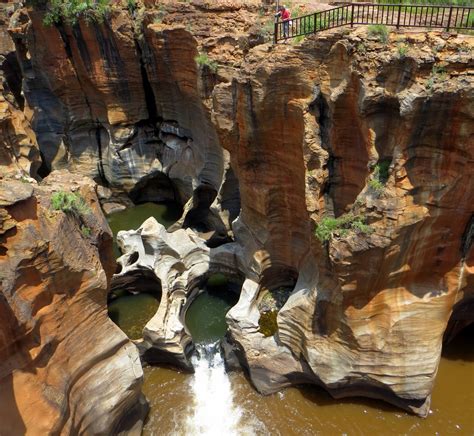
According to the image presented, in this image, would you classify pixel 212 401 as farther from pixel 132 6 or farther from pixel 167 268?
pixel 132 6

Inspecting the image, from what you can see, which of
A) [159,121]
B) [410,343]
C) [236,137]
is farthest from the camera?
[159,121]

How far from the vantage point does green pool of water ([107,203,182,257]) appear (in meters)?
19.3

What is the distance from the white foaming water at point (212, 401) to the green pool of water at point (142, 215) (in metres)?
8.26

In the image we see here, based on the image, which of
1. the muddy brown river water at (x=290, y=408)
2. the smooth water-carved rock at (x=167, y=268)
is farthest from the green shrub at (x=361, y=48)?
the smooth water-carved rock at (x=167, y=268)

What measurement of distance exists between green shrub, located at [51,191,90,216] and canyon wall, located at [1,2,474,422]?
15.2ft

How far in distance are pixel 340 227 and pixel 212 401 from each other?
5.56m

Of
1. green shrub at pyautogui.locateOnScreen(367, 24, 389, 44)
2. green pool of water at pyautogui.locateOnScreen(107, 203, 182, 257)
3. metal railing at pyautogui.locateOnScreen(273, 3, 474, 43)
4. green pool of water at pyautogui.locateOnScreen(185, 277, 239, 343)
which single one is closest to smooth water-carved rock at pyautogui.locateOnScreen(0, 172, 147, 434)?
green pool of water at pyautogui.locateOnScreen(185, 277, 239, 343)

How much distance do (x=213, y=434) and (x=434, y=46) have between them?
951 cm

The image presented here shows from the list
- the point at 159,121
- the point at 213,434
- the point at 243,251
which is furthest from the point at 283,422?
the point at 159,121

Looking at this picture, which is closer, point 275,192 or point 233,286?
point 275,192

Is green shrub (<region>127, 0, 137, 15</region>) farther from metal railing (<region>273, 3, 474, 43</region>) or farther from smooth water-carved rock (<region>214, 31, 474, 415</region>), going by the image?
smooth water-carved rock (<region>214, 31, 474, 415</region>)

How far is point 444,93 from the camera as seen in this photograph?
7434 mm

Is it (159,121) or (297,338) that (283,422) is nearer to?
(297,338)

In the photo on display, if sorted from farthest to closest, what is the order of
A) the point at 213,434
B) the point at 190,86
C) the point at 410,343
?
the point at 190,86 → the point at 213,434 → the point at 410,343
